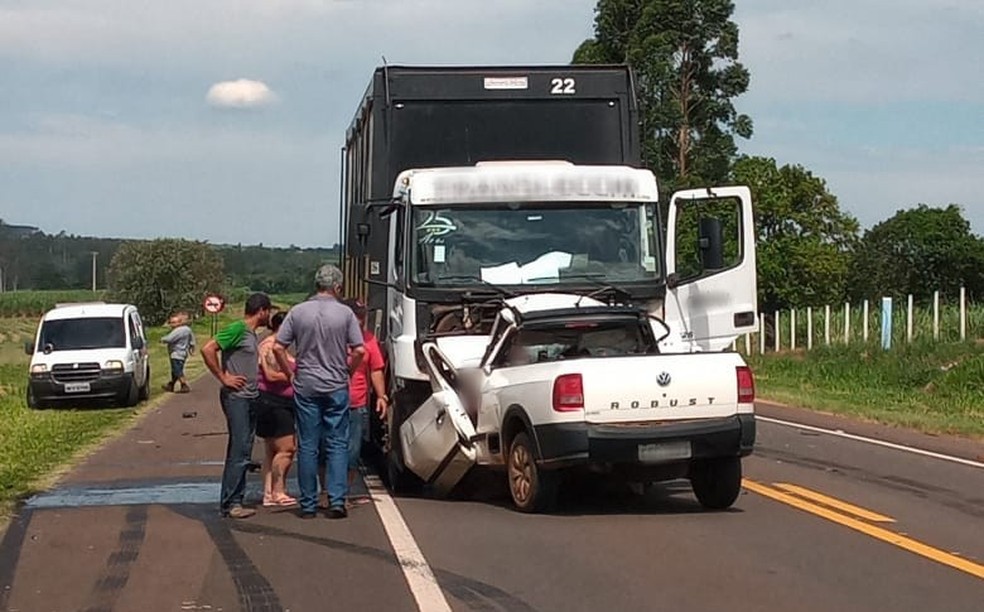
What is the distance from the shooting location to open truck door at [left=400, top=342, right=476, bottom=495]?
11805mm

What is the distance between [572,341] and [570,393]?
3.91 feet

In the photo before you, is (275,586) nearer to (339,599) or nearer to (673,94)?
(339,599)

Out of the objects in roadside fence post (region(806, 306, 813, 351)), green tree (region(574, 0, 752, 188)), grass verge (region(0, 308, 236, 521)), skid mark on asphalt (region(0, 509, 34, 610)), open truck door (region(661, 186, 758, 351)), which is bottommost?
grass verge (region(0, 308, 236, 521))

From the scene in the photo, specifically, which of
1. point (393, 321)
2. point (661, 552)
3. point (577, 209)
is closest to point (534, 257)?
point (577, 209)

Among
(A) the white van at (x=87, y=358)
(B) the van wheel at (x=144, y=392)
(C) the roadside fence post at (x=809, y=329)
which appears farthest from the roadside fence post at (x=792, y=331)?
(A) the white van at (x=87, y=358)

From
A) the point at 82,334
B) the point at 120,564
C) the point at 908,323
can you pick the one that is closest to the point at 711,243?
the point at 120,564

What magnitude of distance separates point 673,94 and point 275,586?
44.3 meters

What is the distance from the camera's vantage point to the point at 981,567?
9039 mm

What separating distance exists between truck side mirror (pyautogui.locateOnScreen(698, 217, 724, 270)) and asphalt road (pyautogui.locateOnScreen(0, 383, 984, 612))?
2.12 m

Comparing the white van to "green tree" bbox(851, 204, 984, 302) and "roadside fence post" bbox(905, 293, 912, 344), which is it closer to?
"roadside fence post" bbox(905, 293, 912, 344)

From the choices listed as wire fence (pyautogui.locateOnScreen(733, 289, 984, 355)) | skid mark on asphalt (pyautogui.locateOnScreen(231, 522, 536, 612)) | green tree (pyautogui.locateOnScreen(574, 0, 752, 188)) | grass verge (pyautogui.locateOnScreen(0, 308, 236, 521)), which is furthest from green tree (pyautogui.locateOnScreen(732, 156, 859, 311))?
skid mark on asphalt (pyautogui.locateOnScreen(231, 522, 536, 612))

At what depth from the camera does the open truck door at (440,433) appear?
1180 centimetres

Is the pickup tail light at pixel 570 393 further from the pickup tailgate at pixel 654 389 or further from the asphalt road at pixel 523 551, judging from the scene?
the asphalt road at pixel 523 551

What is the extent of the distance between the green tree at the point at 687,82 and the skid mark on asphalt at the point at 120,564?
4006 cm
